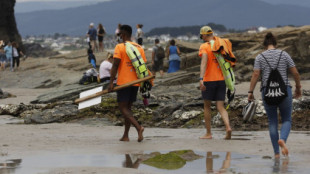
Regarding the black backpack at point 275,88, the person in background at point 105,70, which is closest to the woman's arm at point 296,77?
the black backpack at point 275,88

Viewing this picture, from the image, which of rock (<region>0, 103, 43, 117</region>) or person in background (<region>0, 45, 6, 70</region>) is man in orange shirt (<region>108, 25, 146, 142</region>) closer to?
rock (<region>0, 103, 43, 117</region>)

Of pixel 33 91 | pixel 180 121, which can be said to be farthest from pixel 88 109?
pixel 33 91

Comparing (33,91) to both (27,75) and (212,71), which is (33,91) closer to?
(27,75)

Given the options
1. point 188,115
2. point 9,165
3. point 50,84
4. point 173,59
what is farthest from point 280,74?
point 50,84

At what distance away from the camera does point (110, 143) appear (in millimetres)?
12016

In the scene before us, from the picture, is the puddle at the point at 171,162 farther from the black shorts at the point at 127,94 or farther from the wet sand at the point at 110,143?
the black shorts at the point at 127,94

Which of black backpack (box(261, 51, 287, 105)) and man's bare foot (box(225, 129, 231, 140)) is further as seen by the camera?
man's bare foot (box(225, 129, 231, 140))

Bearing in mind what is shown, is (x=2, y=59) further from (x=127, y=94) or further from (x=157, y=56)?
(x=127, y=94)

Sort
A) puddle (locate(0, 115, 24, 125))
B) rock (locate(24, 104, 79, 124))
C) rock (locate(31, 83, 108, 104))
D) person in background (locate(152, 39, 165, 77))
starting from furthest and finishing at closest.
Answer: person in background (locate(152, 39, 165, 77)), rock (locate(31, 83, 108, 104)), puddle (locate(0, 115, 24, 125)), rock (locate(24, 104, 79, 124))

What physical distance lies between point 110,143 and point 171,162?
2710 mm

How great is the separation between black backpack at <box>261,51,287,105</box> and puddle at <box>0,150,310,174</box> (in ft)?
2.48

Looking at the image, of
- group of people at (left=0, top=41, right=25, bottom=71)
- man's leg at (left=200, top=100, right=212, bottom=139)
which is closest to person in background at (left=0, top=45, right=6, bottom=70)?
group of people at (left=0, top=41, right=25, bottom=71)

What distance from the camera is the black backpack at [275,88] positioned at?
994 cm

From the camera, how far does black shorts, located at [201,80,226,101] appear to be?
12367 millimetres
